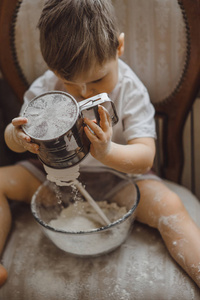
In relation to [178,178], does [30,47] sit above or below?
above

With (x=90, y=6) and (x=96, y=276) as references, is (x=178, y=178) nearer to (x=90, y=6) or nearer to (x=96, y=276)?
(x=96, y=276)

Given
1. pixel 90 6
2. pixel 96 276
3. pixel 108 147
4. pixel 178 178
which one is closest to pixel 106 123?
pixel 108 147

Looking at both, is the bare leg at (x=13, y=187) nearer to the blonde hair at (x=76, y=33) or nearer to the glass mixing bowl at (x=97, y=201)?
the glass mixing bowl at (x=97, y=201)

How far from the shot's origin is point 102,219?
66 centimetres

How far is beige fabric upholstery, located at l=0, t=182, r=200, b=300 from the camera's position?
23.0 inches

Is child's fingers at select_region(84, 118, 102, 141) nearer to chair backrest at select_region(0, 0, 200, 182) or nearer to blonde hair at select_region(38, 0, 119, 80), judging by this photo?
blonde hair at select_region(38, 0, 119, 80)

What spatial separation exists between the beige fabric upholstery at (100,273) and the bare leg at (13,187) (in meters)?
0.05

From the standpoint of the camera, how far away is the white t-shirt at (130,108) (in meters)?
0.64

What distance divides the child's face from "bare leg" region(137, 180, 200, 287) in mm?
217

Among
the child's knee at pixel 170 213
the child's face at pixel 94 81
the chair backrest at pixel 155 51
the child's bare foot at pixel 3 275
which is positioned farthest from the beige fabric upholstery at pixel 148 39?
the child's bare foot at pixel 3 275

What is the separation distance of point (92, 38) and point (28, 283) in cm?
41

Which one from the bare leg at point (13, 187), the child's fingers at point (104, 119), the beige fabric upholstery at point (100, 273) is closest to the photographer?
the child's fingers at point (104, 119)

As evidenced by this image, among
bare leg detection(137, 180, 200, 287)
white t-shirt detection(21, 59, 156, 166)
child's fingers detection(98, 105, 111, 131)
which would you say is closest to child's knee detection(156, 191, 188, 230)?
bare leg detection(137, 180, 200, 287)

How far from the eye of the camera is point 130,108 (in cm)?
66
